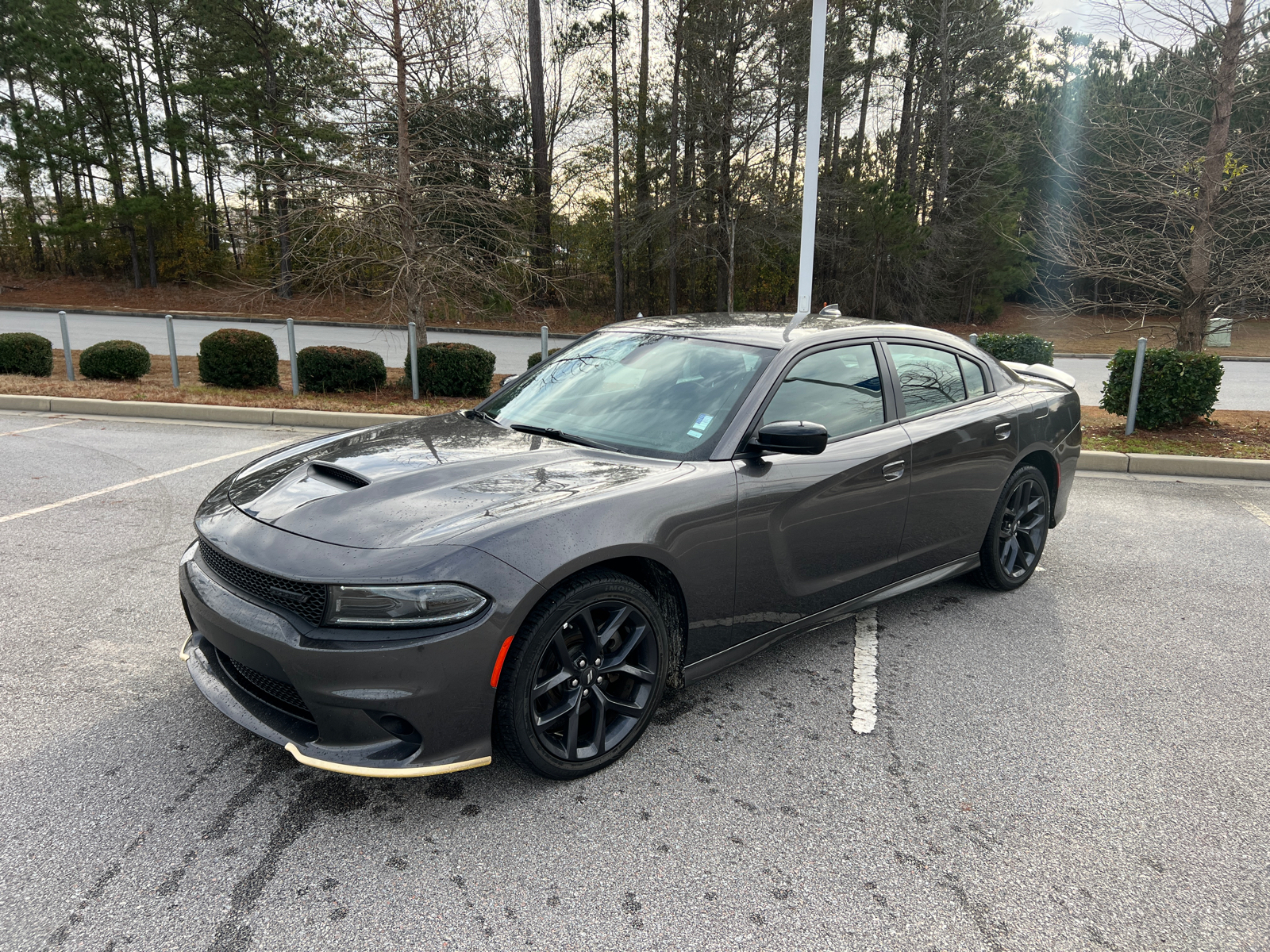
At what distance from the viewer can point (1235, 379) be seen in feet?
63.6

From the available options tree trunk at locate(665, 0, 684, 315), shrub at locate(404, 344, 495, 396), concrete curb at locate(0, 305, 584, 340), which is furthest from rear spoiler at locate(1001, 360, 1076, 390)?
tree trunk at locate(665, 0, 684, 315)

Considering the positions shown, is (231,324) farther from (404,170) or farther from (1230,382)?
(1230,382)

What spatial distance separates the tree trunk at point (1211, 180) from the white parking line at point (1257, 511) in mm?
4611

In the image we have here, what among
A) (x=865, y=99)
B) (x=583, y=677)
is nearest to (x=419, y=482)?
(x=583, y=677)

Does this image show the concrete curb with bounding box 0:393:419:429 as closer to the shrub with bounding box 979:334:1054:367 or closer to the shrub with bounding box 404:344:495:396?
the shrub with bounding box 404:344:495:396

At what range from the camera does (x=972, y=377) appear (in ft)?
14.8

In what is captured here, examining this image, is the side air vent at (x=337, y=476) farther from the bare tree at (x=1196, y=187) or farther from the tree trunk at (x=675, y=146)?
the tree trunk at (x=675, y=146)

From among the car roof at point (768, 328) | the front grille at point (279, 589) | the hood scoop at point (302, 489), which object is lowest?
the front grille at point (279, 589)

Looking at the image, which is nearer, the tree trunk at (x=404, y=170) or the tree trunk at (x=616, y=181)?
the tree trunk at (x=404, y=170)

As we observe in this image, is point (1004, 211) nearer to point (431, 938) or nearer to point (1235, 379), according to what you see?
point (1235, 379)

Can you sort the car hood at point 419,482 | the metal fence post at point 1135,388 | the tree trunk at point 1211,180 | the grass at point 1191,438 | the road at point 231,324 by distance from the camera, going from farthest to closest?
1. the road at point 231,324
2. the tree trunk at point 1211,180
3. the metal fence post at point 1135,388
4. the grass at point 1191,438
5. the car hood at point 419,482

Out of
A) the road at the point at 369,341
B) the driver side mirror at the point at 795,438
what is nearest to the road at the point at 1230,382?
the road at the point at 369,341

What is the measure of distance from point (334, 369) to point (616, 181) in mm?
21619

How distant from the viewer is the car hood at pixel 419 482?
8.52 feet
